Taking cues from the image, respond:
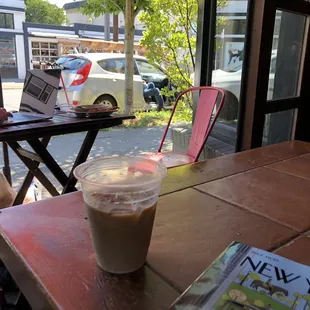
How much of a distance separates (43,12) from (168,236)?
23.5 metres

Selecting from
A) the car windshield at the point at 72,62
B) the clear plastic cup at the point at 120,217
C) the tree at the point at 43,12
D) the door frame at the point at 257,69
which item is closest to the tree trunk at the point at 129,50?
the car windshield at the point at 72,62

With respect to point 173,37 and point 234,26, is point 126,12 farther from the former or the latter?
point 234,26

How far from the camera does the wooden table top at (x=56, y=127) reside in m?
1.60

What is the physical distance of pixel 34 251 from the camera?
62 centimetres

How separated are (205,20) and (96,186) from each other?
2.39 metres

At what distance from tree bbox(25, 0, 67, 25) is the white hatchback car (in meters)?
16.7

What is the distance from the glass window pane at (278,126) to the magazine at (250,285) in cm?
→ 185

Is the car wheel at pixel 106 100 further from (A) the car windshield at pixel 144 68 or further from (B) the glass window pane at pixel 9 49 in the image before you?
(B) the glass window pane at pixel 9 49

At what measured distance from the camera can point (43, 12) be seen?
69.3 feet

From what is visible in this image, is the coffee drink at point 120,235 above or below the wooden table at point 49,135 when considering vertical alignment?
above

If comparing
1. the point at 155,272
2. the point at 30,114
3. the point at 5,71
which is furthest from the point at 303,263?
the point at 5,71

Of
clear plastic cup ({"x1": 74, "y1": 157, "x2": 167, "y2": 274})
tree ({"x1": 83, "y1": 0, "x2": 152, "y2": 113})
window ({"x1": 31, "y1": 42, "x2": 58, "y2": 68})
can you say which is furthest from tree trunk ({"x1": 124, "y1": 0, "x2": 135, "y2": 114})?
window ({"x1": 31, "y1": 42, "x2": 58, "y2": 68})

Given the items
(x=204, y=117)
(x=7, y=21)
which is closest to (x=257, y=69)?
(x=204, y=117)

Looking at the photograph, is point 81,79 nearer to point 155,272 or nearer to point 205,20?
point 205,20
